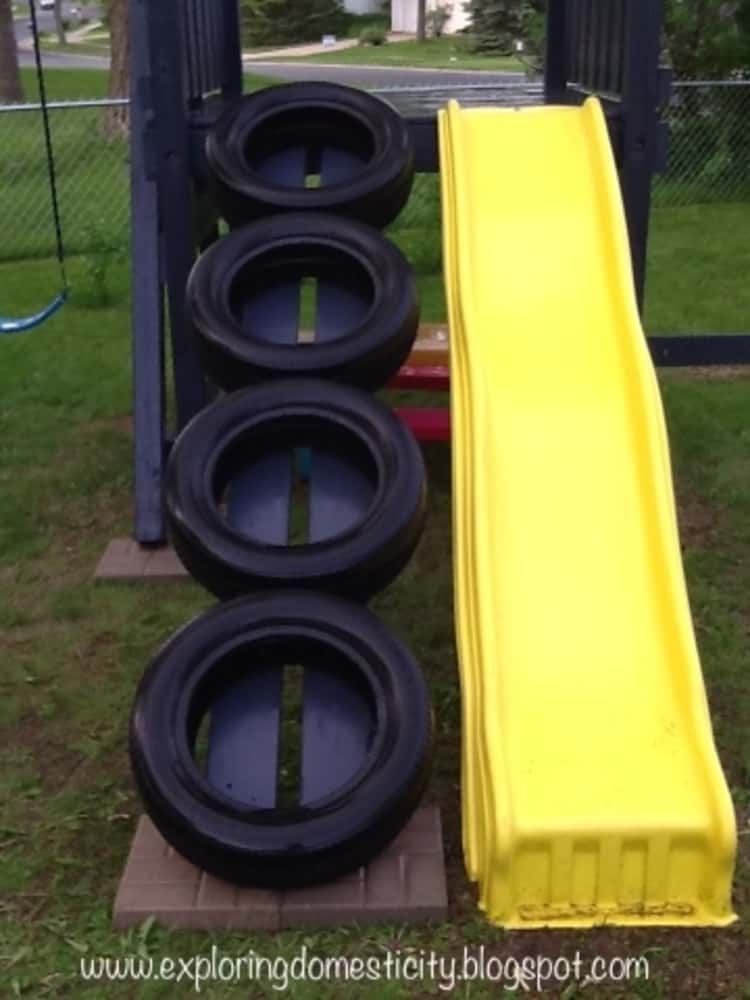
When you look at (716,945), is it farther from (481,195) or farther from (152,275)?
(152,275)

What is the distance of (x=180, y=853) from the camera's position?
11.6 feet

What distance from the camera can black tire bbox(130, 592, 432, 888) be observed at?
3.44m

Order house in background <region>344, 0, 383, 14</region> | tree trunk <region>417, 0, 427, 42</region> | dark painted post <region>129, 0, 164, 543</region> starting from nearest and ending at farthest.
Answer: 1. dark painted post <region>129, 0, 164, 543</region>
2. tree trunk <region>417, 0, 427, 42</region>
3. house in background <region>344, 0, 383, 14</region>

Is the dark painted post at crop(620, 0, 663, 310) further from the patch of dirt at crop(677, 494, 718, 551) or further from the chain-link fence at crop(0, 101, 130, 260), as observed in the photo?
the chain-link fence at crop(0, 101, 130, 260)

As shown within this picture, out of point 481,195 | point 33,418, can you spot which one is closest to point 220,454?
point 481,195

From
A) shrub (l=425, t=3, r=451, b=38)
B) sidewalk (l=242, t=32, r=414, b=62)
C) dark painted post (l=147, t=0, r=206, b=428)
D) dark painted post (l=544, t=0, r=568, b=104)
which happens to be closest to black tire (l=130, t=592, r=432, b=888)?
dark painted post (l=147, t=0, r=206, b=428)

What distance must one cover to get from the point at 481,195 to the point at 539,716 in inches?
90.8

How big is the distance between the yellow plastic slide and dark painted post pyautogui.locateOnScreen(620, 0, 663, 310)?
154 mm

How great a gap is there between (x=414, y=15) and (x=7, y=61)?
41.6 m

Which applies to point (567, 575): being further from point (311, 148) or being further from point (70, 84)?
point (70, 84)

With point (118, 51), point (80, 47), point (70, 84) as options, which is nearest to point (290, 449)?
point (118, 51)

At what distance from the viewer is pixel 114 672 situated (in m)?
4.91

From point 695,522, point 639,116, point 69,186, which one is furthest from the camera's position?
point 69,186

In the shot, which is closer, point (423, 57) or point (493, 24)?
point (493, 24)
